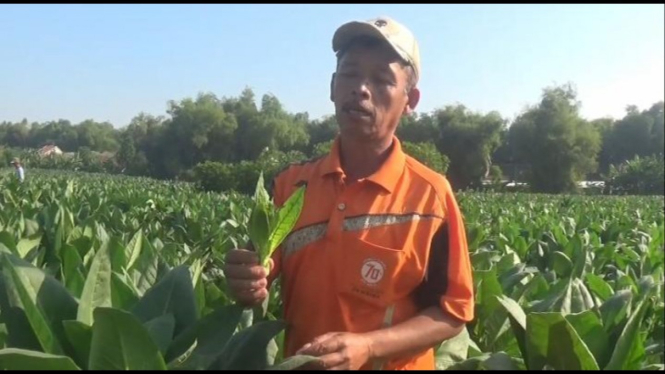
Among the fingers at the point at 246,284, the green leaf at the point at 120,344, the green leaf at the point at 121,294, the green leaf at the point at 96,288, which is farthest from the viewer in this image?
the green leaf at the point at 121,294

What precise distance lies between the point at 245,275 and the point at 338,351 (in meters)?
0.28

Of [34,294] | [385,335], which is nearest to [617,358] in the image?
[385,335]

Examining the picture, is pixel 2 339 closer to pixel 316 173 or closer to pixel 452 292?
pixel 316 173

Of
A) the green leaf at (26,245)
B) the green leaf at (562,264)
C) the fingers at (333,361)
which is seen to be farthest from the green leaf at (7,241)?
the green leaf at (562,264)

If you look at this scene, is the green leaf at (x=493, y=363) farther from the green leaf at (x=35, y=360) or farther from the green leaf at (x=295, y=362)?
the green leaf at (x=35, y=360)

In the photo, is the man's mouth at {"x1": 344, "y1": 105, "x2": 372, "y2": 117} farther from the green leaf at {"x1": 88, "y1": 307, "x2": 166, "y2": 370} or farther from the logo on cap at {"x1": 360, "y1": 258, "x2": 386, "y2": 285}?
the green leaf at {"x1": 88, "y1": 307, "x2": 166, "y2": 370}

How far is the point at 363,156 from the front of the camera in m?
1.94

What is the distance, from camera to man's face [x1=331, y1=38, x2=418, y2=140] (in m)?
1.80

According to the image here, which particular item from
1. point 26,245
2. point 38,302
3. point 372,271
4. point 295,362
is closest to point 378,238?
point 372,271

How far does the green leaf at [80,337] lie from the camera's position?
144cm

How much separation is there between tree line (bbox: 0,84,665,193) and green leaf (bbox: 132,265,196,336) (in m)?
1.62

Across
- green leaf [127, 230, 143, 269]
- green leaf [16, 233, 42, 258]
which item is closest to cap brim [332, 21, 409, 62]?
green leaf [127, 230, 143, 269]

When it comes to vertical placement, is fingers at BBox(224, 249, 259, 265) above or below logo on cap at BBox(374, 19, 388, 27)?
below

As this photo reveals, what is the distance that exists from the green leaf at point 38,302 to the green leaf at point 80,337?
60 mm
